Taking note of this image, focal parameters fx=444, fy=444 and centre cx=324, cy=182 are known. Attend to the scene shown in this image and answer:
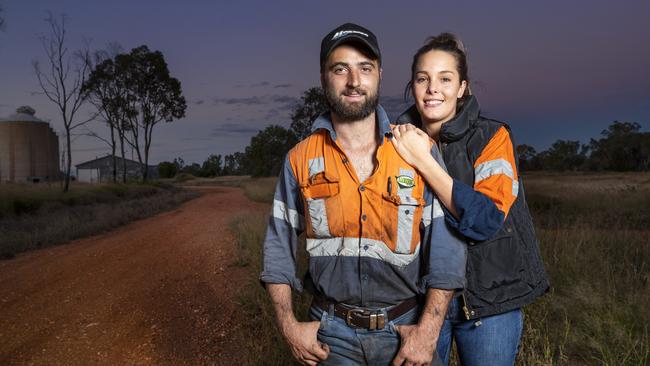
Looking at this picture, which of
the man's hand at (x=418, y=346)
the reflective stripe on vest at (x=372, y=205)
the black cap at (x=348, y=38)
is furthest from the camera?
the black cap at (x=348, y=38)

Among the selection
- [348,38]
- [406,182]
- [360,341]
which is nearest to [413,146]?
[406,182]

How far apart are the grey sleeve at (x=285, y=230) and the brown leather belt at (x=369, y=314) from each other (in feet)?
1.04

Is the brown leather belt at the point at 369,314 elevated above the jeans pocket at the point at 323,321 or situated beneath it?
elevated above

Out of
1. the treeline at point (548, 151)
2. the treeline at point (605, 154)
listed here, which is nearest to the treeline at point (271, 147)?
the treeline at point (548, 151)

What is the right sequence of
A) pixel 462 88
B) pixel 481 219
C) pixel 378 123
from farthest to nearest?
1. pixel 462 88
2. pixel 378 123
3. pixel 481 219

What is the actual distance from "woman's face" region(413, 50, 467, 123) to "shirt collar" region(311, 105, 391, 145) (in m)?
0.25

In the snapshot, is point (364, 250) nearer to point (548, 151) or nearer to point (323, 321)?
point (323, 321)

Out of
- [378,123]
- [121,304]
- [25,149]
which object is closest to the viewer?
[378,123]

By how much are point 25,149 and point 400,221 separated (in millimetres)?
50101

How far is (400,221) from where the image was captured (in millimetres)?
2064

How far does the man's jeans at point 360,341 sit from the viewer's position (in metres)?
2.03

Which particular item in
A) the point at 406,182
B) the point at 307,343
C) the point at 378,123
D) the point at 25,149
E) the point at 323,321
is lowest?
the point at 307,343

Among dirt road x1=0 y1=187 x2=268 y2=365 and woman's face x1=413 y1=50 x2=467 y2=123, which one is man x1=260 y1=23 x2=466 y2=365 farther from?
dirt road x1=0 y1=187 x2=268 y2=365

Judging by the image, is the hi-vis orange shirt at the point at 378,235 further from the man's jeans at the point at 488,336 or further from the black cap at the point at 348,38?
the black cap at the point at 348,38
